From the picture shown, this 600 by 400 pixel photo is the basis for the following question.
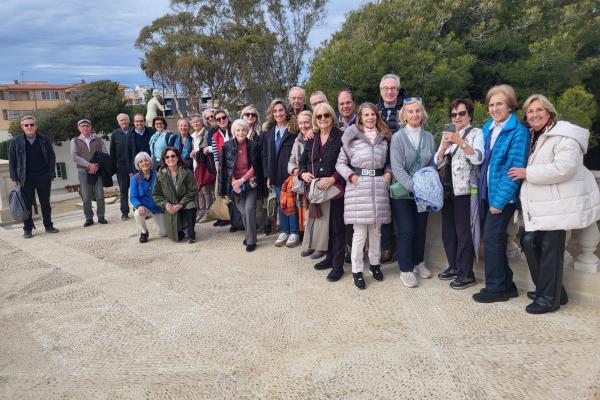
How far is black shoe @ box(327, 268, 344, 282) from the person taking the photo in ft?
14.4

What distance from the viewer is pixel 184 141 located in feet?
23.3

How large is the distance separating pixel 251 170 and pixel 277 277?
1.59 m

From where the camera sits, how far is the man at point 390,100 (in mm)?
4500

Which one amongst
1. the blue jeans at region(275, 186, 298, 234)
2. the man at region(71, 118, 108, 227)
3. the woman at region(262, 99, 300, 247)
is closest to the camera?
the woman at region(262, 99, 300, 247)

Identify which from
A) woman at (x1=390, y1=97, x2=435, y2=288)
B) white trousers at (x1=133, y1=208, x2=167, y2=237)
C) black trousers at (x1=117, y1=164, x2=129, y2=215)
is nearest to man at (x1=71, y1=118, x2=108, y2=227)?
black trousers at (x1=117, y1=164, x2=129, y2=215)

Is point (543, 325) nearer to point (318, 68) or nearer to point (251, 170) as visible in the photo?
point (251, 170)

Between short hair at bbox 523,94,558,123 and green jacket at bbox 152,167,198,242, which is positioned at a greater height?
short hair at bbox 523,94,558,123

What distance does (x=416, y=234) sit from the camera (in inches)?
167

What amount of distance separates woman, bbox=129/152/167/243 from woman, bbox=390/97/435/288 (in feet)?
12.4

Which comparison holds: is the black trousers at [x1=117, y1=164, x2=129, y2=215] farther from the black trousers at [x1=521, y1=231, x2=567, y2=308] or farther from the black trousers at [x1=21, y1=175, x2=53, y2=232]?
the black trousers at [x1=521, y1=231, x2=567, y2=308]

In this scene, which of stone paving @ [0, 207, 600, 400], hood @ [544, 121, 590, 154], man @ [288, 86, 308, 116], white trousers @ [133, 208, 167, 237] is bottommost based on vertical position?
stone paving @ [0, 207, 600, 400]

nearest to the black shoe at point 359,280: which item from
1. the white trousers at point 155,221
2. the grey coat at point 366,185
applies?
the grey coat at point 366,185

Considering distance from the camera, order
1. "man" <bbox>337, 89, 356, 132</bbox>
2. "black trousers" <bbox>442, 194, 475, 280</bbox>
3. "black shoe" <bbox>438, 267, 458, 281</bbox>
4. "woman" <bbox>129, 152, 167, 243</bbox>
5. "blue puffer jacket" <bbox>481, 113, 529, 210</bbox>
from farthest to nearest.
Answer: "woman" <bbox>129, 152, 167, 243</bbox>
"man" <bbox>337, 89, 356, 132</bbox>
"black shoe" <bbox>438, 267, 458, 281</bbox>
"black trousers" <bbox>442, 194, 475, 280</bbox>
"blue puffer jacket" <bbox>481, 113, 529, 210</bbox>

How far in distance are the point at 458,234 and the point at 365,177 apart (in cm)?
96
